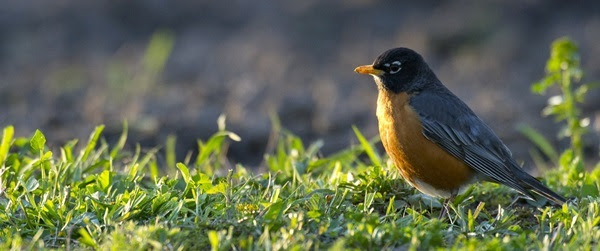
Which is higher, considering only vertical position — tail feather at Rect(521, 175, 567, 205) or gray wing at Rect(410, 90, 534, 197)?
gray wing at Rect(410, 90, 534, 197)

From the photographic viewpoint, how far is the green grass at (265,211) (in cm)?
487

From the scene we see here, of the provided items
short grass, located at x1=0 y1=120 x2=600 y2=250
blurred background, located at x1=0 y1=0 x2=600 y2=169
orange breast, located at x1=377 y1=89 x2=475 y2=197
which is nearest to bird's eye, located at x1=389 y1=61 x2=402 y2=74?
orange breast, located at x1=377 y1=89 x2=475 y2=197

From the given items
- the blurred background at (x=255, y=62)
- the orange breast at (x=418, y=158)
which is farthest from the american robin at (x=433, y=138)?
the blurred background at (x=255, y=62)

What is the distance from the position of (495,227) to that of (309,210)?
1.03 meters

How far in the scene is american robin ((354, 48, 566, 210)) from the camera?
20.7 feet

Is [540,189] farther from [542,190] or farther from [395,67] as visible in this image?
[395,67]

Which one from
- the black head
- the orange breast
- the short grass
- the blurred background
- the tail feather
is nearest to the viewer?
the short grass

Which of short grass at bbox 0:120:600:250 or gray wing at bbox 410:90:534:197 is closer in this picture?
short grass at bbox 0:120:600:250

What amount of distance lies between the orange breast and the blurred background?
281 centimetres

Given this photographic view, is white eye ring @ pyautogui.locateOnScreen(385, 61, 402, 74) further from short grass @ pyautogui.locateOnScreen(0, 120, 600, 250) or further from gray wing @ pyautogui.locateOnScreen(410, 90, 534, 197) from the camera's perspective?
short grass @ pyautogui.locateOnScreen(0, 120, 600, 250)

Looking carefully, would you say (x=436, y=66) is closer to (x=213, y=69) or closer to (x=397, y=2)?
(x=397, y=2)

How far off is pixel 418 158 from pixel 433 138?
26 cm

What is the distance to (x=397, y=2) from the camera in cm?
1309

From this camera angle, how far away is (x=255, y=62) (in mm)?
11633
